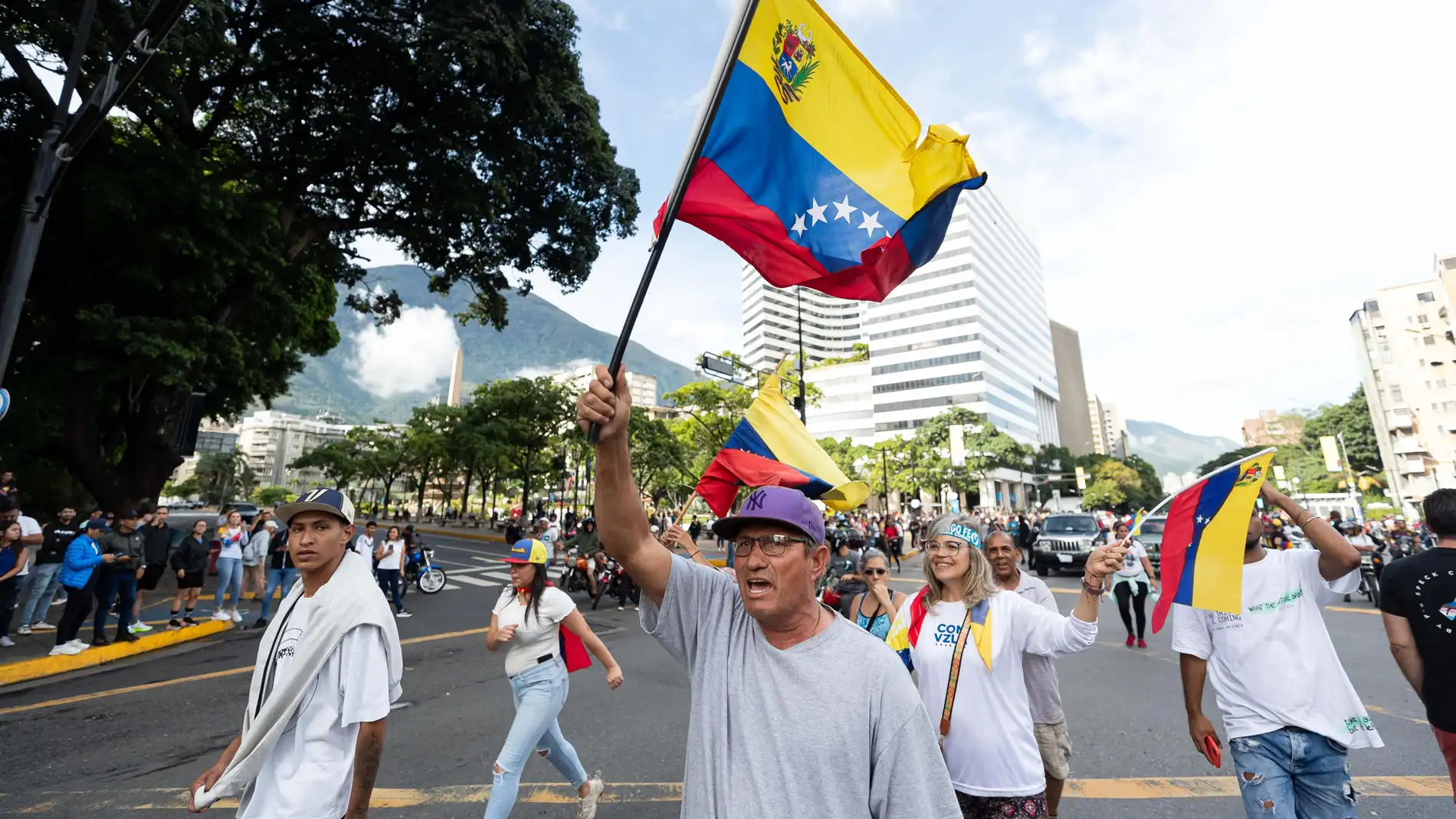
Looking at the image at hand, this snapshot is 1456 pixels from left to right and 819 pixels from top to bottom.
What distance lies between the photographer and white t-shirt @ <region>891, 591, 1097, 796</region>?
2.56 meters

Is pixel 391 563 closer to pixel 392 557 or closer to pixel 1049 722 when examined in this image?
pixel 392 557

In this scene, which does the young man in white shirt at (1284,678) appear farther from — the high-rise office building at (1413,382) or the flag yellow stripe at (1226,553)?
the high-rise office building at (1413,382)

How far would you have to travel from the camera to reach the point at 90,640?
8664 mm

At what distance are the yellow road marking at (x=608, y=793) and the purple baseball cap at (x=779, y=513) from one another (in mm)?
3156

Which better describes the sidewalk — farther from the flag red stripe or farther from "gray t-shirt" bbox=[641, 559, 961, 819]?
the flag red stripe

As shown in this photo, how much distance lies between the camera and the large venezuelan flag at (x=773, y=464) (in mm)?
4777

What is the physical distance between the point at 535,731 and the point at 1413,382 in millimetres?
90754

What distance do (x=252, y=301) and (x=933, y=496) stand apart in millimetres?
66092

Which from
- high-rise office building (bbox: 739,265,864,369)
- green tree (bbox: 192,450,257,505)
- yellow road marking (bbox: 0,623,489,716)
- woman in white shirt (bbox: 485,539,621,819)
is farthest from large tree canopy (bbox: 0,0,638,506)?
high-rise office building (bbox: 739,265,864,369)

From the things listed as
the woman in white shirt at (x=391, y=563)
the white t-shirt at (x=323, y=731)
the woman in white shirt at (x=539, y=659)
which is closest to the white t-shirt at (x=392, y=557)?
the woman in white shirt at (x=391, y=563)

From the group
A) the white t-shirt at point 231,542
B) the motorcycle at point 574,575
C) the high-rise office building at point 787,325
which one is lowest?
the motorcycle at point 574,575

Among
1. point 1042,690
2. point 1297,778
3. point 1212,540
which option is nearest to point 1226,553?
point 1212,540

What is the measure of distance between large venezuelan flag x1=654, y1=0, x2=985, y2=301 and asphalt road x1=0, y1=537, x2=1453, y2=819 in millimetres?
2505

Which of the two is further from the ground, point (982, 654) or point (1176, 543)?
point (1176, 543)
